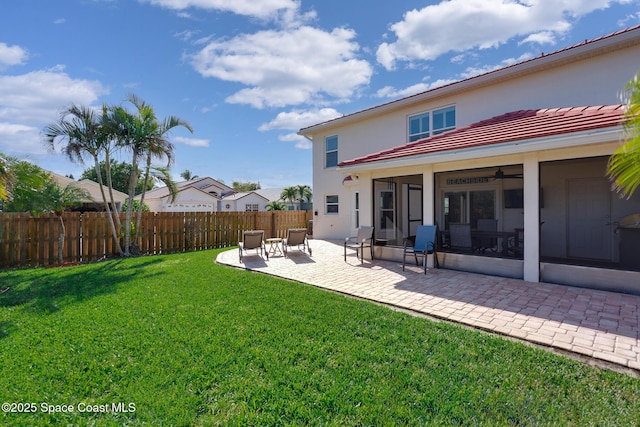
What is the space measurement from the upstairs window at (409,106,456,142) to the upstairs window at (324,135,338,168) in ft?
15.8

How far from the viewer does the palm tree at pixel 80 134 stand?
1056 centimetres

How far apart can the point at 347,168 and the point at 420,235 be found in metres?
3.42

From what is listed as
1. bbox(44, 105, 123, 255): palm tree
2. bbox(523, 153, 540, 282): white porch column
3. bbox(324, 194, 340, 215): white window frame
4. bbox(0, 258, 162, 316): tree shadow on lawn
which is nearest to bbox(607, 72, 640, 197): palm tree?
bbox(523, 153, 540, 282): white porch column

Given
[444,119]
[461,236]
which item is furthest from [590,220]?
[444,119]

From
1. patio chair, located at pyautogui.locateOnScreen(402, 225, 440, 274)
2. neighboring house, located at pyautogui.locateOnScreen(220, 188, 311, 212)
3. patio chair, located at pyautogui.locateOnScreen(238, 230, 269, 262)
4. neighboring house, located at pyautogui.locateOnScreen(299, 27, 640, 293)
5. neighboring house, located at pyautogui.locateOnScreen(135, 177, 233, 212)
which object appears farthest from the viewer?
neighboring house, located at pyautogui.locateOnScreen(220, 188, 311, 212)

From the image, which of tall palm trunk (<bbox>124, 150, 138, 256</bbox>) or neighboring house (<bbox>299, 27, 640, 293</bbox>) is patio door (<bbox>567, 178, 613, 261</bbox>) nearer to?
neighboring house (<bbox>299, 27, 640, 293</bbox>)

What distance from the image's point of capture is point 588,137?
5.82 m

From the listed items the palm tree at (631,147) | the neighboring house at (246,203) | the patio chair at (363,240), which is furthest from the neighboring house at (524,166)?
the neighboring house at (246,203)

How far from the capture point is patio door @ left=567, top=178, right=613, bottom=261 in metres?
9.46

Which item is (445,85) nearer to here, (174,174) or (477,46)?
(477,46)

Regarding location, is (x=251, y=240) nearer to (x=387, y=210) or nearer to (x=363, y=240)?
(x=363, y=240)

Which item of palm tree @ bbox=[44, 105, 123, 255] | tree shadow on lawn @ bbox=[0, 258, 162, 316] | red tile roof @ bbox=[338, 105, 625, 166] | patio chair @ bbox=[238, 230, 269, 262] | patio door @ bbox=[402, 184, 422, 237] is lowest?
tree shadow on lawn @ bbox=[0, 258, 162, 316]

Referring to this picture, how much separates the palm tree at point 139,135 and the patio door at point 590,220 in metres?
14.1

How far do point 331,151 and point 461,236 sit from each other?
10306 mm
